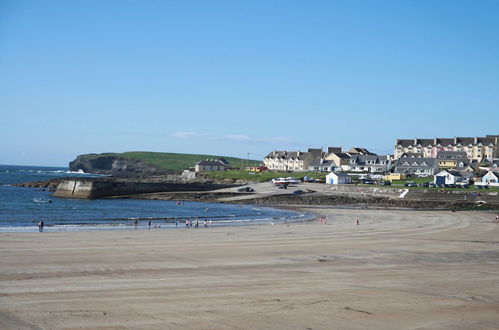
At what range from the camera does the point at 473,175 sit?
3716 inches

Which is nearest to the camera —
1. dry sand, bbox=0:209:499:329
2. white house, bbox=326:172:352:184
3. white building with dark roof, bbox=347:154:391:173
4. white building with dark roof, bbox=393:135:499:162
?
dry sand, bbox=0:209:499:329

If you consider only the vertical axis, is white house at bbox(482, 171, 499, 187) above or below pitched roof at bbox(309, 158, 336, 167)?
below

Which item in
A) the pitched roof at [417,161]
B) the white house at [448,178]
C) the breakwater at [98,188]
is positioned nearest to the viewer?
the breakwater at [98,188]

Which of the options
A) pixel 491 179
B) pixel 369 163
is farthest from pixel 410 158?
pixel 491 179

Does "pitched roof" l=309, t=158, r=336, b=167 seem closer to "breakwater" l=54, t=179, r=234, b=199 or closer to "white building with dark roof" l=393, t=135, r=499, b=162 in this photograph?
"white building with dark roof" l=393, t=135, r=499, b=162

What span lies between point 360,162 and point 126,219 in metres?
84.8

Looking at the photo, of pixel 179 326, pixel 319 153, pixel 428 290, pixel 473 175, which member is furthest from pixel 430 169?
pixel 179 326

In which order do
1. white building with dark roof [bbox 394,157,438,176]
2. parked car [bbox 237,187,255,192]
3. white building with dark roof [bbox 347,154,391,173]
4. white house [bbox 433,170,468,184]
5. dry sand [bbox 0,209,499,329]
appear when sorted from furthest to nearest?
white building with dark roof [bbox 347,154,391,173] → white building with dark roof [bbox 394,157,438,176] → white house [bbox 433,170,468,184] → parked car [bbox 237,187,255,192] → dry sand [bbox 0,209,499,329]

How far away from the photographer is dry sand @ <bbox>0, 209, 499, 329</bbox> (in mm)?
13594

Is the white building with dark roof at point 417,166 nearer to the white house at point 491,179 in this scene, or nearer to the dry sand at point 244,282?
the white house at point 491,179

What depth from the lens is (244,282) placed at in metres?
18.4

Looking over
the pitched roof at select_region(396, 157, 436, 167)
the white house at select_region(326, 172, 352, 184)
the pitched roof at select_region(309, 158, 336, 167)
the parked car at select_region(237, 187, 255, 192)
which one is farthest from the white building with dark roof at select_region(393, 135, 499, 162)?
the parked car at select_region(237, 187, 255, 192)

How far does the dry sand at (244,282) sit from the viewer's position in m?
13.6

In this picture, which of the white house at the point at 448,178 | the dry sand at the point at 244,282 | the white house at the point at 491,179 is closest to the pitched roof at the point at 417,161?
the white house at the point at 448,178
